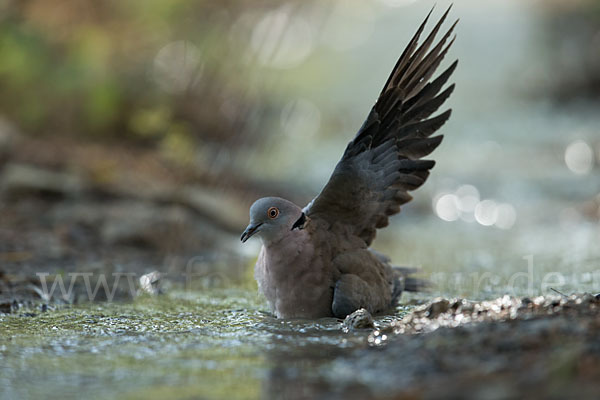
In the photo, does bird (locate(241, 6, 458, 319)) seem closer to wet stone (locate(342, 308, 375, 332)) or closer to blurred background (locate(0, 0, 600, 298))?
wet stone (locate(342, 308, 375, 332))

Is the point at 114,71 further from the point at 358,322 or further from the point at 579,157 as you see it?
the point at 358,322

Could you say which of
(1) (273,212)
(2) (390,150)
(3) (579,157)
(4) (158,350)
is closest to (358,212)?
(2) (390,150)

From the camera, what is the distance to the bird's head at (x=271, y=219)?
4.25 m

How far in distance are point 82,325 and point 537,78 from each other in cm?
1584

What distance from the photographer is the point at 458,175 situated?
12039 millimetres

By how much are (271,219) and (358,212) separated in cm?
69

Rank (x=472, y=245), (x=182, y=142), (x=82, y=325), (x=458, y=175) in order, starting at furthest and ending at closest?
A: (x=458, y=175), (x=182, y=142), (x=472, y=245), (x=82, y=325)

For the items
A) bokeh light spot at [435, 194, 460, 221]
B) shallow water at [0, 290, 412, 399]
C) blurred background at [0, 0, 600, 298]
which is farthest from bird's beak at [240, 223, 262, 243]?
bokeh light spot at [435, 194, 460, 221]

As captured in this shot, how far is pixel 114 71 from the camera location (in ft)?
38.1

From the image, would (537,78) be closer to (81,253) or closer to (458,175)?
(458,175)

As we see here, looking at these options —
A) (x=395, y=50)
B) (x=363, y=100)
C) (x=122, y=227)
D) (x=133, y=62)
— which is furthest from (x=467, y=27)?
(x=122, y=227)

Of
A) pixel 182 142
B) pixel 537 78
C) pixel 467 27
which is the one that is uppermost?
pixel 467 27

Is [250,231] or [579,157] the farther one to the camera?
[579,157]

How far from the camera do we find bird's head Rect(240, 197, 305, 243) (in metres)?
4.25
